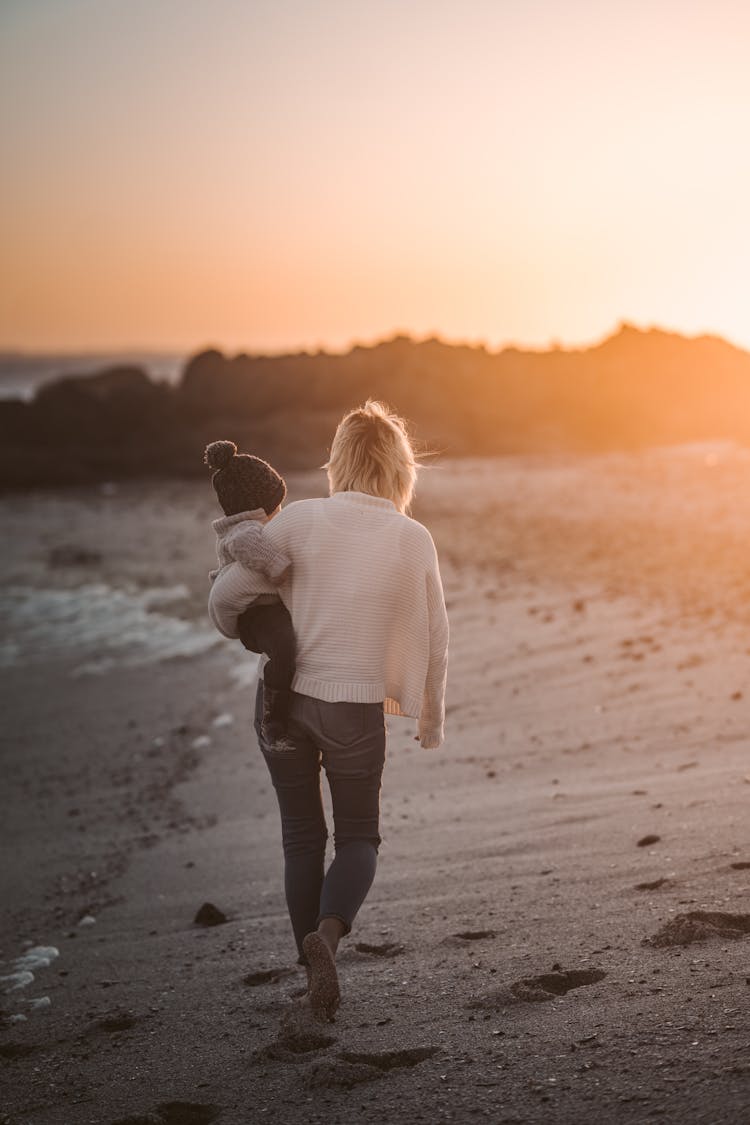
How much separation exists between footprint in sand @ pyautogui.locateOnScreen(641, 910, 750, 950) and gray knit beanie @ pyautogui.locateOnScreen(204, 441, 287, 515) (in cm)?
191

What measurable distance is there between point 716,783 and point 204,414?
26487 mm

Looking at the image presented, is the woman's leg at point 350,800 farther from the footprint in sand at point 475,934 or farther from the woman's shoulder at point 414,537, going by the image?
the footprint in sand at point 475,934

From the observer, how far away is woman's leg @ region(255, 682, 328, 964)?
356cm

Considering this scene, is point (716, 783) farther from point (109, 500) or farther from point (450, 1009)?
point (109, 500)

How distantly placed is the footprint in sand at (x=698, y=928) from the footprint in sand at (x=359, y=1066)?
3.09ft

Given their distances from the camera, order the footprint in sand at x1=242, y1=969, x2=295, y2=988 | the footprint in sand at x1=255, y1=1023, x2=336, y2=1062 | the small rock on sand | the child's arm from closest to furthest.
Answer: the footprint in sand at x1=255, y1=1023, x2=336, y2=1062, the child's arm, the footprint in sand at x1=242, y1=969, x2=295, y2=988, the small rock on sand

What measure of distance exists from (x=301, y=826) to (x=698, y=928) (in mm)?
1339

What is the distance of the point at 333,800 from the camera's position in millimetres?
3566

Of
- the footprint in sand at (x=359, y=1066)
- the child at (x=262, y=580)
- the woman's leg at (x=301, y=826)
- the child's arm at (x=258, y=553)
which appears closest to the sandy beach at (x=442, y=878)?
the footprint in sand at (x=359, y=1066)

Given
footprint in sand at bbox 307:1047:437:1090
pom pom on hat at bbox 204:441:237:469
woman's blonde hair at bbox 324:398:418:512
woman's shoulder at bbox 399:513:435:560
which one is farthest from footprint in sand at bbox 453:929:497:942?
pom pom on hat at bbox 204:441:237:469

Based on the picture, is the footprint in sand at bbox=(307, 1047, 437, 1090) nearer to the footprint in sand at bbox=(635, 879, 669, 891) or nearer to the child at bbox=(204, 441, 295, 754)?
the child at bbox=(204, 441, 295, 754)

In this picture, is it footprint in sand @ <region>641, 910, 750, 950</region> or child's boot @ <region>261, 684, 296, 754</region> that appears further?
footprint in sand @ <region>641, 910, 750, 950</region>

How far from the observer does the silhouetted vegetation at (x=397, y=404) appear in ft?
85.2

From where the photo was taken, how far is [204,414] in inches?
1204
